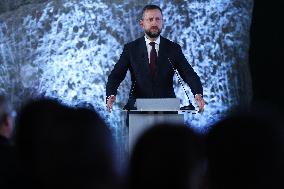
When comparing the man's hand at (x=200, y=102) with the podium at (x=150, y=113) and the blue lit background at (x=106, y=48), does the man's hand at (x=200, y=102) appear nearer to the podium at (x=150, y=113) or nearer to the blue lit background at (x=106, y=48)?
the podium at (x=150, y=113)

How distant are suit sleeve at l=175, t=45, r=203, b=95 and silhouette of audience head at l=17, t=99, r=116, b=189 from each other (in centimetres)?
273

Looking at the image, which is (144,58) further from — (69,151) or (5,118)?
(69,151)

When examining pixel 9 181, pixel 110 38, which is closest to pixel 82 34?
pixel 110 38

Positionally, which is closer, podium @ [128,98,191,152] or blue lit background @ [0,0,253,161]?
podium @ [128,98,191,152]

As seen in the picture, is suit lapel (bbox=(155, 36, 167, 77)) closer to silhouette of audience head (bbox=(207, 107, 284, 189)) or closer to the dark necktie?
the dark necktie

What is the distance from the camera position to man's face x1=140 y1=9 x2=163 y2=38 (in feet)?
14.5

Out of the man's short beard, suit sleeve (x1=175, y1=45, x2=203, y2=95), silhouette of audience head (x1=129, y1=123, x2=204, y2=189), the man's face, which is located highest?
the man's face

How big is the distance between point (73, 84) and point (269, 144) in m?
4.39

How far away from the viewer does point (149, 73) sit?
443 centimetres

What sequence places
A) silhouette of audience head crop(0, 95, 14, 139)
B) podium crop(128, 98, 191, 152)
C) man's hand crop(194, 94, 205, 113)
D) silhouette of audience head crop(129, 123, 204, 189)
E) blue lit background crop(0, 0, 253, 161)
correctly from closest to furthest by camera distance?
silhouette of audience head crop(129, 123, 204, 189) < silhouette of audience head crop(0, 95, 14, 139) < podium crop(128, 98, 191, 152) < man's hand crop(194, 94, 205, 113) < blue lit background crop(0, 0, 253, 161)

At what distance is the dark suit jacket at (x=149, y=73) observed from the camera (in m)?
4.41

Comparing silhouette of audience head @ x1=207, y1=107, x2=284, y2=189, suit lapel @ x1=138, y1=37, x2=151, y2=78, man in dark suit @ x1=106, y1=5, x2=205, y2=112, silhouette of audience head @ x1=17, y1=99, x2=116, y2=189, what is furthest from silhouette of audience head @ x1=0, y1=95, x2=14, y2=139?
suit lapel @ x1=138, y1=37, x2=151, y2=78

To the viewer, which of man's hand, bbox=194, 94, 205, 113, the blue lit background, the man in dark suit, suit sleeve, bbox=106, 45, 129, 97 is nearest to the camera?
man's hand, bbox=194, 94, 205, 113

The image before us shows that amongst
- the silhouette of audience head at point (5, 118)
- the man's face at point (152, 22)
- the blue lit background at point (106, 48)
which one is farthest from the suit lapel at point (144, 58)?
the silhouette of audience head at point (5, 118)
